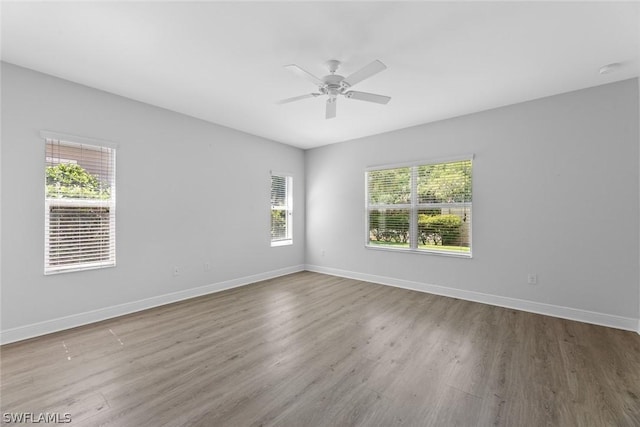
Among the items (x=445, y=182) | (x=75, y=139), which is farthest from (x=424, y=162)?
(x=75, y=139)

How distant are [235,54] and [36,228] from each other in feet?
8.98

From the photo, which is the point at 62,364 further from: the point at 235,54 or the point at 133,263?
the point at 235,54

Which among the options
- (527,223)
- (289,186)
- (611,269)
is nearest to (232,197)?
(289,186)

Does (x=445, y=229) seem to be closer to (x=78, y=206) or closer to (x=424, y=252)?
(x=424, y=252)

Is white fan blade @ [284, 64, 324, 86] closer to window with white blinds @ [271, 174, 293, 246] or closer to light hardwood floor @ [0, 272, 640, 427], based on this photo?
light hardwood floor @ [0, 272, 640, 427]

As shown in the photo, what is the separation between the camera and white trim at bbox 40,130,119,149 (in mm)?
2887

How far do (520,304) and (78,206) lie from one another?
562cm

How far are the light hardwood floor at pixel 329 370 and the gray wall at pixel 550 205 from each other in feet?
1.36

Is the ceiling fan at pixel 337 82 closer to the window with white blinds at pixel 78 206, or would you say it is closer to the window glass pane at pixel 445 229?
the window glass pane at pixel 445 229

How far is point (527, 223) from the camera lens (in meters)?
3.59

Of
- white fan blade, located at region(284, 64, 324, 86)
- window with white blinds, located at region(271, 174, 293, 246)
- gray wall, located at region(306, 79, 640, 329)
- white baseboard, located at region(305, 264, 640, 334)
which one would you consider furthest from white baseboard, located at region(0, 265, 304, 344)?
white fan blade, located at region(284, 64, 324, 86)

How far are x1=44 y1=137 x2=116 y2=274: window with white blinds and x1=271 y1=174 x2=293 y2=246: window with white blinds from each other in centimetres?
270

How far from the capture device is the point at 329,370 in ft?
7.32

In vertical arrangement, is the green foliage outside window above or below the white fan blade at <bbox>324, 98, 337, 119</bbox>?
below
